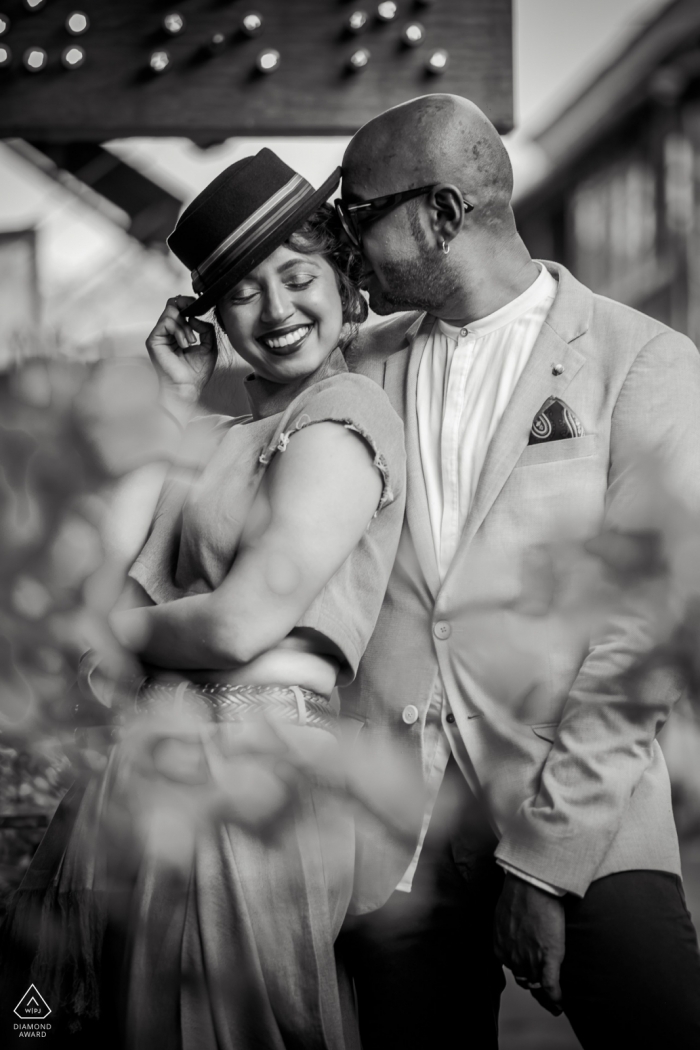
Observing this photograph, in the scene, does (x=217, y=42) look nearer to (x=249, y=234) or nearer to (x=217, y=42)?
(x=217, y=42)

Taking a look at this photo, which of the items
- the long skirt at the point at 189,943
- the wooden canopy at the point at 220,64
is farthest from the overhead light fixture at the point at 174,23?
the long skirt at the point at 189,943

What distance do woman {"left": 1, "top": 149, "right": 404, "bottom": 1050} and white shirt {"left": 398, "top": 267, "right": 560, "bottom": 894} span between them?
106mm

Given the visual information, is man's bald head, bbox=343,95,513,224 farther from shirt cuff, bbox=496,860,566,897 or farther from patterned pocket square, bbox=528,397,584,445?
shirt cuff, bbox=496,860,566,897

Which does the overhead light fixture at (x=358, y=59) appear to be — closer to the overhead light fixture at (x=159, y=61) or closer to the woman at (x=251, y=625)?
the overhead light fixture at (x=159, y=61)

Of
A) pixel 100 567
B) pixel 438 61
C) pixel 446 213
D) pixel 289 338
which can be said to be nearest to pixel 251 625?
pixel 289 338

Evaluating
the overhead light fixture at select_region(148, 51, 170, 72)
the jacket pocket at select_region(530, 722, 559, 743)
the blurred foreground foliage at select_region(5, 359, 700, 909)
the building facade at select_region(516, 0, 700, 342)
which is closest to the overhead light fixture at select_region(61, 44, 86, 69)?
the overhead light fixture at select_region(148, 51, 170, 72)

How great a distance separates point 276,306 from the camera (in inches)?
57.4

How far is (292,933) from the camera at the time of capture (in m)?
1.25

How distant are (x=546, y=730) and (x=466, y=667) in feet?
0.86

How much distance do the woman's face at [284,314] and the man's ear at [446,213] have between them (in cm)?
23

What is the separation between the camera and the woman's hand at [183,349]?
1.52m

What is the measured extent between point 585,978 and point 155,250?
1.01 m

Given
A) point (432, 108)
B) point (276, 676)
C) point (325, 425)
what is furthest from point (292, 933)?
point (432, 108)

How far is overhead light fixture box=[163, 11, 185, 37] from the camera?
2.19m
